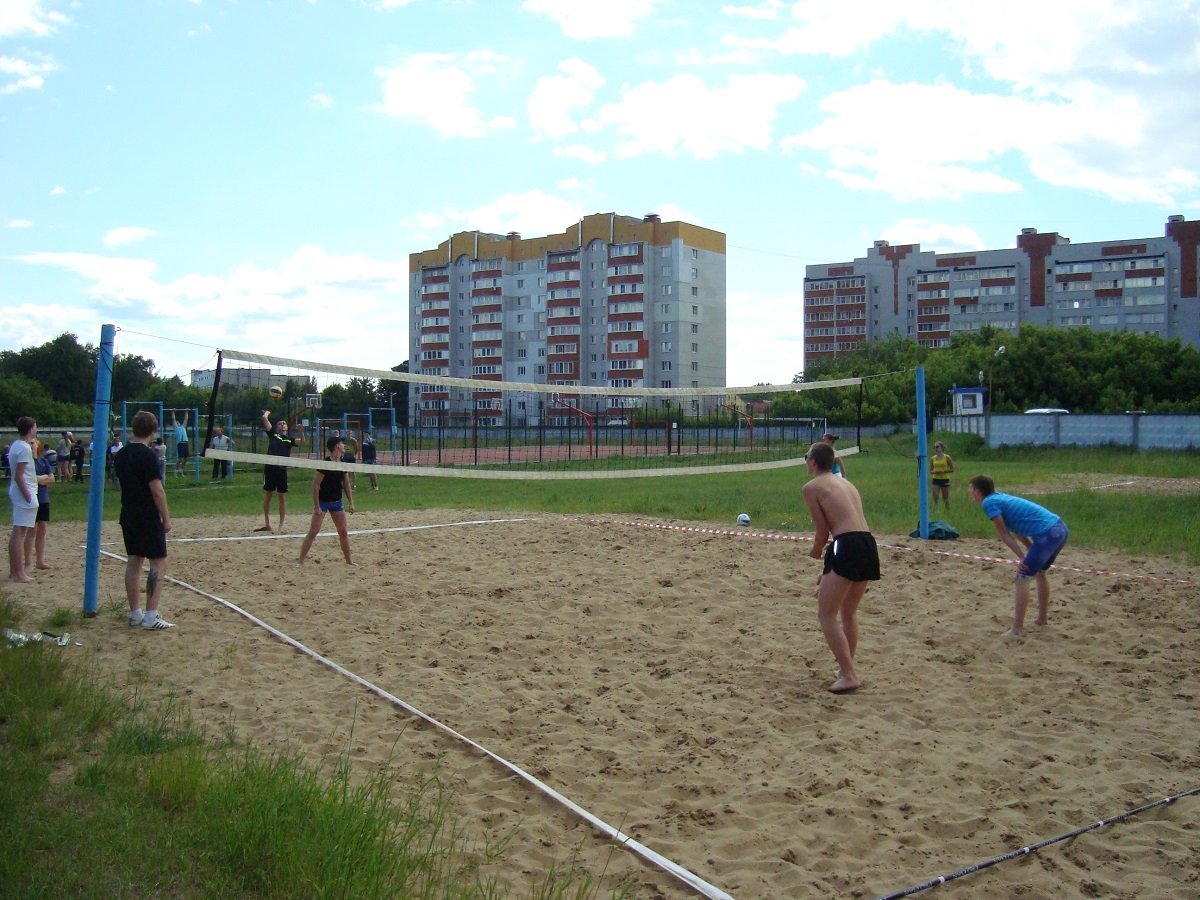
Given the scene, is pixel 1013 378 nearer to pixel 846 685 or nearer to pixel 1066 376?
pixel 1066 376

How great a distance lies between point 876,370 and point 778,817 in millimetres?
75571

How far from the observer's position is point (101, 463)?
287 inches

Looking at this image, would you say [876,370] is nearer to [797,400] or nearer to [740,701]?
[797,400]

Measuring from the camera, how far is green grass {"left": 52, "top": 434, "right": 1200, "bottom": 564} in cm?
1289

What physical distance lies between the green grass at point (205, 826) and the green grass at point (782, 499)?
9574mm

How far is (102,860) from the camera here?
3.07m

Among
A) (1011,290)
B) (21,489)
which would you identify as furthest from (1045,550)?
(1011,290)

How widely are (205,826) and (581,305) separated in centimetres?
7919

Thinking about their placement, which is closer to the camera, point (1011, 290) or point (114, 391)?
point (114, 391)

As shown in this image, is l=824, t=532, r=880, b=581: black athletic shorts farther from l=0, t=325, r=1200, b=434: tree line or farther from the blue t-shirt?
l=0, t=325, r=1200, b=434: tree line

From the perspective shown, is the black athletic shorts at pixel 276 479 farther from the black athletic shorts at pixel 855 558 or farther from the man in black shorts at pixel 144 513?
the black athletic shorts at pixel 855 558

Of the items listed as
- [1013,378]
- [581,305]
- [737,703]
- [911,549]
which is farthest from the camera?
[581,305]

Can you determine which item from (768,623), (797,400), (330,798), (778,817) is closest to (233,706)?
(330,798)

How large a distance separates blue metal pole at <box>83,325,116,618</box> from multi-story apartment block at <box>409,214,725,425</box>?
210ft
